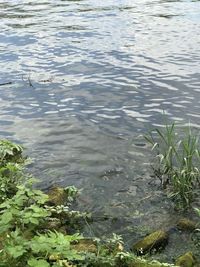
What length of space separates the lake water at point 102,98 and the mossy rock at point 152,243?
621 millimetres

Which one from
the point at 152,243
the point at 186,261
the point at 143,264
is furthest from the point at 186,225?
the point at 143,264

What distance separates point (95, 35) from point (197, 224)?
16.1 m

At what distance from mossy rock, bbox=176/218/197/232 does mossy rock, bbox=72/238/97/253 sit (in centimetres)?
154

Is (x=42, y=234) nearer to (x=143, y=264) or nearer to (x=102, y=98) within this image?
(x=143, y=264)

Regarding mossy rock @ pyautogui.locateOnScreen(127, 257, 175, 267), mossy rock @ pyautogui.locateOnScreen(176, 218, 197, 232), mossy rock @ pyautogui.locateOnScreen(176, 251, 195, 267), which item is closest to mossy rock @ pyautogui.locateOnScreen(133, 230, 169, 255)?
mossy rock @ pyautogui.locateOnScreen(176, 218, 197, 232)

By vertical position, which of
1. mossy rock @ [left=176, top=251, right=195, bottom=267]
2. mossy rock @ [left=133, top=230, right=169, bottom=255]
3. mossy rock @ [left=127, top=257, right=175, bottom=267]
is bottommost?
mossy rock @ [left=133, top=230, right=169, bottom=255]

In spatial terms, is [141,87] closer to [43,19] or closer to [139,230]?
[139,230]

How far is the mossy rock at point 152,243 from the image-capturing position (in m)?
6.27

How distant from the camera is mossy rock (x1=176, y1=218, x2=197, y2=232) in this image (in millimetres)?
6867

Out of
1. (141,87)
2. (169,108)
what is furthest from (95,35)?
(169,108)

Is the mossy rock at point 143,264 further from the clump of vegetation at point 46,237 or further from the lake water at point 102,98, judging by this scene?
the lake water at point 102,98

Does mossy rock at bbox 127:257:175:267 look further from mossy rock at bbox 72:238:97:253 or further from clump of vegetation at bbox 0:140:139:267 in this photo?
mossy rock at bbox 72:238:97:253

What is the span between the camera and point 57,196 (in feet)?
25.0

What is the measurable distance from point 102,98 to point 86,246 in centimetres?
772
